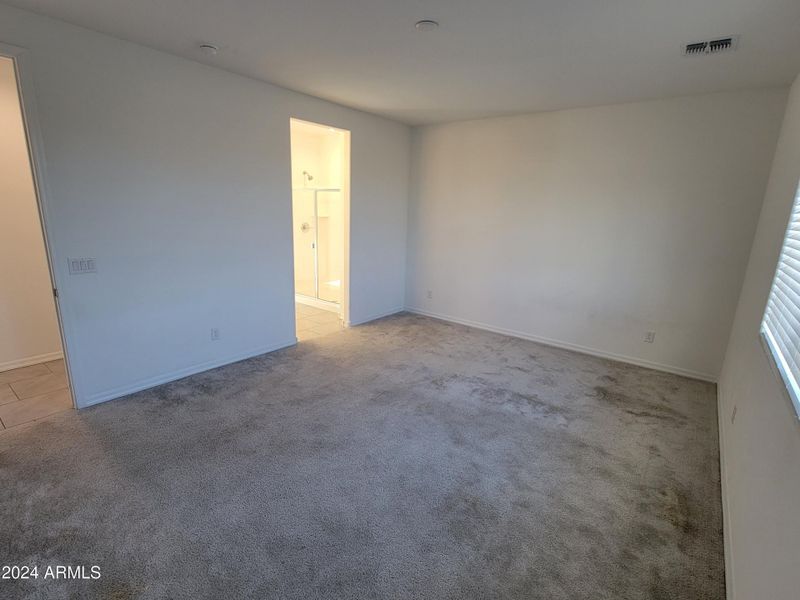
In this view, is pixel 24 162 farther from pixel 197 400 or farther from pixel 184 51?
pixel 197 400

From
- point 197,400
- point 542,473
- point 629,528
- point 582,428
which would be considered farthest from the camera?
point 197,400

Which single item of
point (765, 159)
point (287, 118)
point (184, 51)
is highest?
point (184, 51)

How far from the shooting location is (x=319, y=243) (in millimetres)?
6266

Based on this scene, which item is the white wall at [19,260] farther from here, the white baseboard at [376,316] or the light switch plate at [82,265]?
the white baseboard at [376,316]

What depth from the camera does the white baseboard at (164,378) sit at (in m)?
2.99

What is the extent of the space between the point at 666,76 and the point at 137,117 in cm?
412

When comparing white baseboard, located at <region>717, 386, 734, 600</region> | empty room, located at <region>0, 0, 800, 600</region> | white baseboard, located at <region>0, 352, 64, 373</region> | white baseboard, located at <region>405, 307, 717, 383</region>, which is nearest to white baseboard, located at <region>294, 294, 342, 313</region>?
empty room, located at <region>0, 0, 800, 600</region>

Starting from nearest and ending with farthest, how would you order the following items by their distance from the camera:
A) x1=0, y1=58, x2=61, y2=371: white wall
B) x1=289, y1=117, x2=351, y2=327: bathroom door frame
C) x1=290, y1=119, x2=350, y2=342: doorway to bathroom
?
x1=0, y1=58, x2=61, y2=371: white wall → x1=289, y1=117, x2=351, y2=327: bathroom door frame → x1=290, y1=119, x2=350, y2=342: doorway to bathroom

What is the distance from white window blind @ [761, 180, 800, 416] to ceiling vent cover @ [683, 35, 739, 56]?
102 cm

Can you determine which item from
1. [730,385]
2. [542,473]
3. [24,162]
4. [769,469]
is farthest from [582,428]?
[24,162]

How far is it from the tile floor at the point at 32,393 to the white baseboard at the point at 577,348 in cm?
415

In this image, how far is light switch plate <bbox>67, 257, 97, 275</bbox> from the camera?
2.75 metres

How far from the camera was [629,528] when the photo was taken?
1966 mm

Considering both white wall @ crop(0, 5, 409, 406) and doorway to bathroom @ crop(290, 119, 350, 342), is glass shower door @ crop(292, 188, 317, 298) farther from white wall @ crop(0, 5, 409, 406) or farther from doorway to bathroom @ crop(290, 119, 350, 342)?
white wall @ crop(0, 5, 409, 406)
